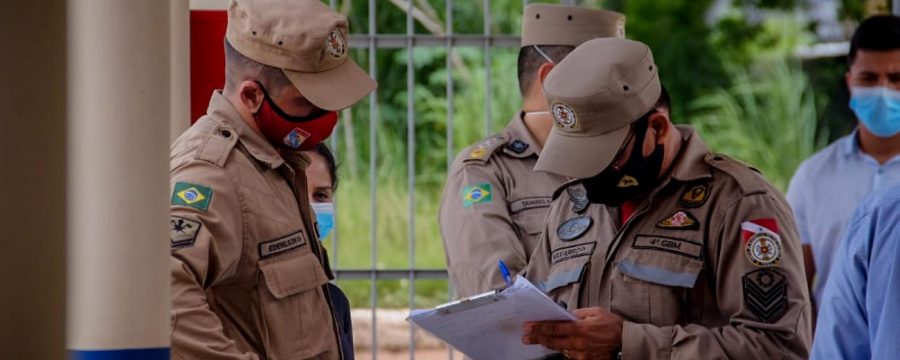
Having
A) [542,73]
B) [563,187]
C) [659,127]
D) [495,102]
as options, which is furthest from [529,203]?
[495,102]

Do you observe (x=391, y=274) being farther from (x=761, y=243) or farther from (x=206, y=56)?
(x=761, y=243)

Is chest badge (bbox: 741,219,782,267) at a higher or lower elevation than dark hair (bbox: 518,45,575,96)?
lower

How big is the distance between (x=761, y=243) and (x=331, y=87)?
3.67 feet

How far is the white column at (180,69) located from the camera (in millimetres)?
4262

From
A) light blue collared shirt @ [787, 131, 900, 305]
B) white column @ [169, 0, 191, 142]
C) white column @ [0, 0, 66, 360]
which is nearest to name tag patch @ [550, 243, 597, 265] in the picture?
white column @ [169, 0, 191, 142]

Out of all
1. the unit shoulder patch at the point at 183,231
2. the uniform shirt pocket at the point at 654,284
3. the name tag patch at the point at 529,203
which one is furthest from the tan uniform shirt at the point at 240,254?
the name tag patch at the point at 529,203

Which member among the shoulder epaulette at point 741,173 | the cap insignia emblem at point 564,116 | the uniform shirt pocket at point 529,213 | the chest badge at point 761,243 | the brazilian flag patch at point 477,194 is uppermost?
the cap insignia emblem at point 564,116

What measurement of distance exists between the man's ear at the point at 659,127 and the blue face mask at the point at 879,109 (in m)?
2.53

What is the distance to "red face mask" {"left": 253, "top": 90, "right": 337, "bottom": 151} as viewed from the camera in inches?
142

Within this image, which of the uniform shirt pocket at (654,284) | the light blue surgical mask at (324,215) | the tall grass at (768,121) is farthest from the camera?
the tall grass at (768,121)

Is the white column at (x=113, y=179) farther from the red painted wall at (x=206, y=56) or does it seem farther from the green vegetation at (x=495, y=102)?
the green vegetation at (x=495, y=102)

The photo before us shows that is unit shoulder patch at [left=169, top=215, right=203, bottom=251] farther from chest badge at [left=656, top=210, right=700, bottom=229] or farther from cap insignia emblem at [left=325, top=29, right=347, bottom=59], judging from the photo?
chest badge at [left=656, top=210, right=700, bottom=229]

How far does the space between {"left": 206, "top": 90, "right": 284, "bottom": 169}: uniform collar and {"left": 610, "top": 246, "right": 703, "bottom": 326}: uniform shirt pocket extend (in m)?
0.90

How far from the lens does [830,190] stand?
19.2 ft
